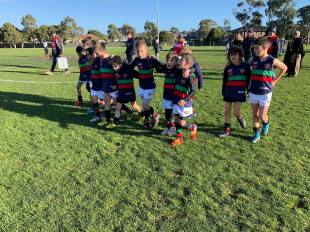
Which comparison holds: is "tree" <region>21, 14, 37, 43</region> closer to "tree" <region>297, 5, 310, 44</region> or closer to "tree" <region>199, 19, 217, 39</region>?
"tree" <region>199, 19, 217, 39</region>

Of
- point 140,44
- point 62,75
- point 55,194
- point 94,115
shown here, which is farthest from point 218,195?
point 62,75

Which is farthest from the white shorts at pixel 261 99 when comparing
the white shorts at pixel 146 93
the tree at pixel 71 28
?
the tree at pixel 71 28

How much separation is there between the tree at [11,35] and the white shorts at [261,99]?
280 ft

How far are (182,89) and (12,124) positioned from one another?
13.1 ft

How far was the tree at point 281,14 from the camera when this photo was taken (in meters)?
76.6

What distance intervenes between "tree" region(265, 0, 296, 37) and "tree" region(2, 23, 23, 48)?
6457 cm

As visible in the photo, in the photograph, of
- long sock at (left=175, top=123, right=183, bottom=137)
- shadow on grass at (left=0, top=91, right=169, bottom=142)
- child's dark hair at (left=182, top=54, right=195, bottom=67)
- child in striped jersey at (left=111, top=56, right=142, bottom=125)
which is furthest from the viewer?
shadow on grass at (left=0, top=91, right=169, bottom=142)

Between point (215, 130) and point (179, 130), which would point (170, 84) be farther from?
point (215, 130)

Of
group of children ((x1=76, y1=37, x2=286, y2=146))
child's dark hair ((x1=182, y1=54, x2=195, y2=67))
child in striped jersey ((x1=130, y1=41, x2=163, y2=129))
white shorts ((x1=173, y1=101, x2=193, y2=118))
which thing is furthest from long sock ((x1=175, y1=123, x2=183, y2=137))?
child's dark hair ((x1=182, y1=54, x2=195, y2=67))

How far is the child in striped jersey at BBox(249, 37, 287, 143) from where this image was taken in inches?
217

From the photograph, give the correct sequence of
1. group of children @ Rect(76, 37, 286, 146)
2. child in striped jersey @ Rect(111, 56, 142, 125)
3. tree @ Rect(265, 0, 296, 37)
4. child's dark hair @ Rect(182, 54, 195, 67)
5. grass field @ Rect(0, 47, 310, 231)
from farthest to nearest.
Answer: tree @ Rect(265, 0, 296, 37) → child in striped jersey @ Rect(111, 56, 142, 125) → group of children @ Rect(76, 37, 286, 146) → child's dark hair @ Rect(182, 54, 195, 67) → grass field @ Rect(0, 47, 310, 231)

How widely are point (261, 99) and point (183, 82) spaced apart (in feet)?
4.78

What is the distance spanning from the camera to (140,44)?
20.7 feet

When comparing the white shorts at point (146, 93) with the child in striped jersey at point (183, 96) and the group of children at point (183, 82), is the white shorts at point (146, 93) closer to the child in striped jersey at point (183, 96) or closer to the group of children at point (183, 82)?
the group of children at point (183, 82)
